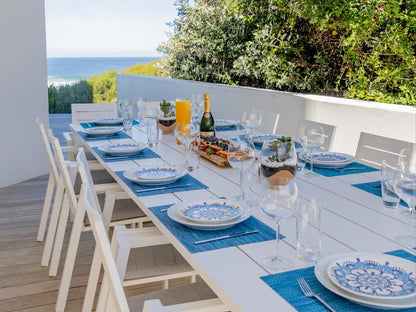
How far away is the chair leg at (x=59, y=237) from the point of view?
2629 mm

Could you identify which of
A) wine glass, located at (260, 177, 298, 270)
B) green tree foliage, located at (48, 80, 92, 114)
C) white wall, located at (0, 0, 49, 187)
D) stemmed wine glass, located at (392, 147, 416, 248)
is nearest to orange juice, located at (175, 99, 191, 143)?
stemmed wine glass, located at (392, 147, 416, 248)

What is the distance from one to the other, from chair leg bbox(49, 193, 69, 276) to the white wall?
2.26 metres

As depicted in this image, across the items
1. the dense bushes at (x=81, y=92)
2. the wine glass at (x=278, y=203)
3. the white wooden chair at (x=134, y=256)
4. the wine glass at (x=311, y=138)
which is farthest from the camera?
the dense bushes at (x=81, y=92)

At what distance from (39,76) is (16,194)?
131 centimetres

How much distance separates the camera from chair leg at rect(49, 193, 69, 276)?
2.63 meters

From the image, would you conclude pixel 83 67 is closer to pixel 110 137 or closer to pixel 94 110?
pixel 94 110

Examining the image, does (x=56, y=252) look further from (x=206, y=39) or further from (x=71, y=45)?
(x=71, y=45)

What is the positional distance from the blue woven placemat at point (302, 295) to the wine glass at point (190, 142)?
3.57ft

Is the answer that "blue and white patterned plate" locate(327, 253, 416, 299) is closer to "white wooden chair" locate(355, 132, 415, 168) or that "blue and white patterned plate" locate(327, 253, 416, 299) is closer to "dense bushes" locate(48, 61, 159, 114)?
"white wooden chair" locate(355, 132, 415, 168)

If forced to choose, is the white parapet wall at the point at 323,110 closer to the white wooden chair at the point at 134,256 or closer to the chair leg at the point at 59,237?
the chair leg at the point at 59,237

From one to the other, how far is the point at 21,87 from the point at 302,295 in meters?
4.42

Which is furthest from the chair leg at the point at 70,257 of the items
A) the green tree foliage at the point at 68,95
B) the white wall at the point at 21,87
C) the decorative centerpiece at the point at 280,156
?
the green tree foliage at the point at 68,95

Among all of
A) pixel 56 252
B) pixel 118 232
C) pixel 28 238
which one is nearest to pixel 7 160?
pixel 28 238

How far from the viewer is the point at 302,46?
593 centimetres
